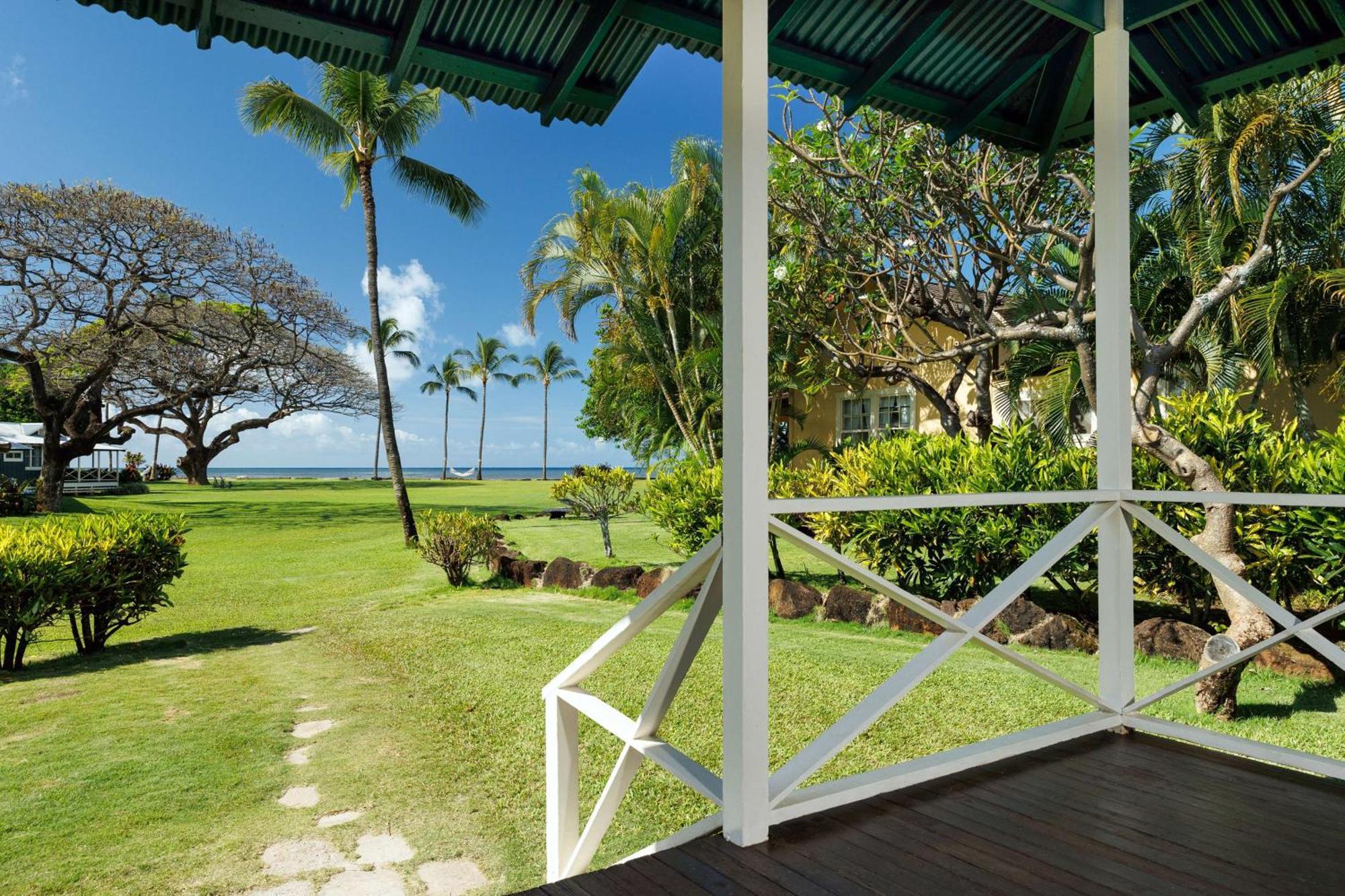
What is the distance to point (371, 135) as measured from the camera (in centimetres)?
1321

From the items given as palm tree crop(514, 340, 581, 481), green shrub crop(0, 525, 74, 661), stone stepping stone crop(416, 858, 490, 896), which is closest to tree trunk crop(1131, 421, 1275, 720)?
stone stepping stone crop(416, 858, 490, 896)

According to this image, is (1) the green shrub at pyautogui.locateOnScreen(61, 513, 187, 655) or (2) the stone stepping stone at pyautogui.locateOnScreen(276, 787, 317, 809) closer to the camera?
(2) the stone stepping stone at pyautogui.locateOnScreen(276, 787, 317, 809)

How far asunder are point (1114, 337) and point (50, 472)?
13.8 meters

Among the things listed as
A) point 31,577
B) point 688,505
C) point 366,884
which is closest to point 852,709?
point 366,884

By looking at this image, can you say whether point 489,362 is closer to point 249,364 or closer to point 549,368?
point 549,368

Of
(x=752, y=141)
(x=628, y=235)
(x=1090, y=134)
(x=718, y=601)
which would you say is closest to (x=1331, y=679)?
(x=1090, y=134)

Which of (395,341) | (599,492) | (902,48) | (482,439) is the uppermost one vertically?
(395,341)

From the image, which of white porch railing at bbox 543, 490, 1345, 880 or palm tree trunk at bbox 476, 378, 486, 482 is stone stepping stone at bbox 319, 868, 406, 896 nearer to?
white porch railing at bbox 543, 490, 1345, 880

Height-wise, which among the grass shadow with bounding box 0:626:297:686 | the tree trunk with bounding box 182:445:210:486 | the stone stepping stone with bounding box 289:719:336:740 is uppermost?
the tree trunk with bounding box 182:445:210:486

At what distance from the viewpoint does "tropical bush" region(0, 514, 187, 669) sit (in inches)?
195

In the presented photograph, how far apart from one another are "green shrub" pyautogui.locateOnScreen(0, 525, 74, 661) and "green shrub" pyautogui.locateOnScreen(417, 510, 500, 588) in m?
4.02

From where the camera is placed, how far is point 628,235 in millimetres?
11359

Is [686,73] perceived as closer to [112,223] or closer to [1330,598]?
[112,223]

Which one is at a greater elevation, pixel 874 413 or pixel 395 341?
pixel 395 341
